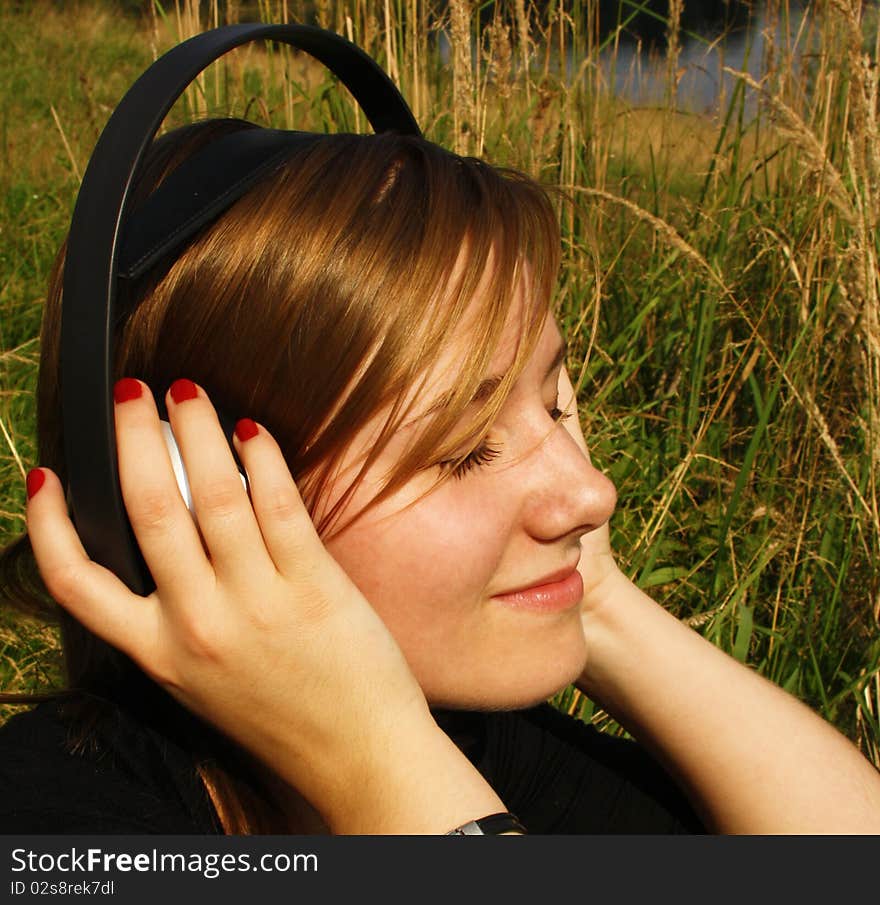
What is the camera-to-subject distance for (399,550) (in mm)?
1170

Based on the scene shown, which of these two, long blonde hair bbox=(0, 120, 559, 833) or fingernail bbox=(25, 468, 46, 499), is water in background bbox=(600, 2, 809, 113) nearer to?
long blonde hair bbox=(0, 120, 559, 833)

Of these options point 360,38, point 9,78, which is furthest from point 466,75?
point 9,78

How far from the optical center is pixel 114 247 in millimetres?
958

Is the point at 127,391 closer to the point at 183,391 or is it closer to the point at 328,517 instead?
the point at 183,391

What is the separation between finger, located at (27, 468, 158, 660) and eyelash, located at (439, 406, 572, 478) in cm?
35

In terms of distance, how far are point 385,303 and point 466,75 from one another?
1.59 m

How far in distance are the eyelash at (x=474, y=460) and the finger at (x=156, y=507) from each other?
0.30 m

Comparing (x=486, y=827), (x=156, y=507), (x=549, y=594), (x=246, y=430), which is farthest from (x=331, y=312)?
(x=486, y=827)

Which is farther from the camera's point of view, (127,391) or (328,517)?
(328,517)

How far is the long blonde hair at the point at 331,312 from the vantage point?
3.74ft

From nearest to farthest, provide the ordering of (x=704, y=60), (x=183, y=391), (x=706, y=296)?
(x=183, y=391), (x=706, y=296), (x=704, y=60)

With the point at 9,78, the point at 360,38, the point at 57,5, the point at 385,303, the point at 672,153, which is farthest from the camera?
the point at 57,5

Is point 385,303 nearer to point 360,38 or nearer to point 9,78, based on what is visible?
point 360,38

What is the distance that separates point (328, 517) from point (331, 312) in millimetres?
221
